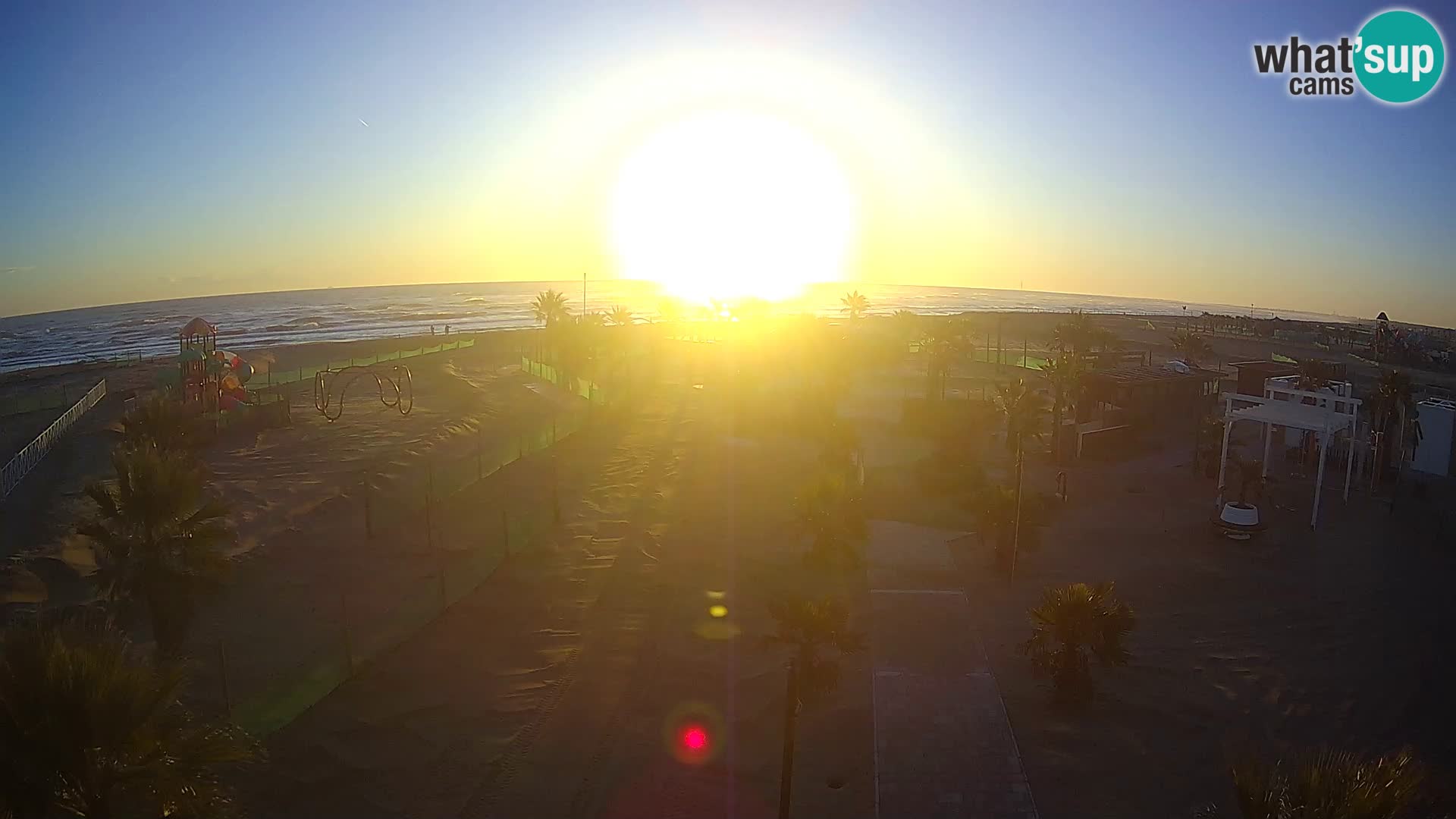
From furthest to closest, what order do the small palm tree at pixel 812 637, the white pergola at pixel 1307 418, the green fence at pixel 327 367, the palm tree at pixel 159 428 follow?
1. the green fence at pixel 327 367
2. the white pergola at pixel 1307 418
3. the palm tree at pixel 159 428
4. the small palm tree at pixel 812 637

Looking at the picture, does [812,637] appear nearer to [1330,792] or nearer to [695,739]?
[695,739]

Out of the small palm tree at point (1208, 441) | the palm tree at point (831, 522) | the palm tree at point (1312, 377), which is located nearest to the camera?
the palm tree at point (831, 522)

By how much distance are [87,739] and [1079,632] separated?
37.1 ft

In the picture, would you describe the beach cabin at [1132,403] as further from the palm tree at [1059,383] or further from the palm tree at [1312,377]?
the palm tree at [1312,377]

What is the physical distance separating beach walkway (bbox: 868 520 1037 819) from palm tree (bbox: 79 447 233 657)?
9528mm

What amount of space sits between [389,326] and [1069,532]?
9898 cm

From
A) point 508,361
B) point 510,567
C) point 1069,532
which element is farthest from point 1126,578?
point 508,361

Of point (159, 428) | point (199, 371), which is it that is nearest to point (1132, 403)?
point (159, 428)

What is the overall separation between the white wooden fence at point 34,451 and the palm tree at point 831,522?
60.6ft

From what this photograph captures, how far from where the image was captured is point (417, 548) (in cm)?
1761

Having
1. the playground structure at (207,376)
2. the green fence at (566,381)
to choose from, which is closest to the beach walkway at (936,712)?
the green fence at (566,381)

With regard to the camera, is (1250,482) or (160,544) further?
(1250,482)

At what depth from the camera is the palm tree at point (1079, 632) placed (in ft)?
38.8

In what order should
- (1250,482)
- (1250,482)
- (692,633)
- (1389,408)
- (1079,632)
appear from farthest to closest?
(1389,408) < (1250,482) < (1250,482) < (692,633) < (1079,632)
